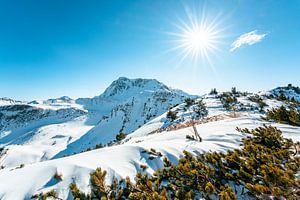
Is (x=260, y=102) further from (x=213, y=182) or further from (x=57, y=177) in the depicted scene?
(x=57, y=177)

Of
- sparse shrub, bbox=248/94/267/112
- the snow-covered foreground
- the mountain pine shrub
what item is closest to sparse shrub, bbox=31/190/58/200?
the snow-covered foreground

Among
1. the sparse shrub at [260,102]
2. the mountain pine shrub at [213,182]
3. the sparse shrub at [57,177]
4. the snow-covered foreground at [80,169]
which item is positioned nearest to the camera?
the mountain pine shrub at [213,182]

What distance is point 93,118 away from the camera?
7549 inches

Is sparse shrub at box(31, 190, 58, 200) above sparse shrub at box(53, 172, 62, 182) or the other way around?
the other way around

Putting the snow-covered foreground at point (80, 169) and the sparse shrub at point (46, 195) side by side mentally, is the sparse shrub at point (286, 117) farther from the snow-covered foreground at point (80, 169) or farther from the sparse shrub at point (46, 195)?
the sparse shrub at point (46, 195)

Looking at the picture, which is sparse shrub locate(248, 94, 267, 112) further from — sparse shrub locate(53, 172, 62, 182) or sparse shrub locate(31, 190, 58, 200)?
sparse shrub locate(31, 190, 58, 200)

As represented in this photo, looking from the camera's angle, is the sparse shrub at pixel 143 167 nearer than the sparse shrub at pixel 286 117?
Yes

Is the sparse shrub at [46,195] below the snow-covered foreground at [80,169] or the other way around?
below

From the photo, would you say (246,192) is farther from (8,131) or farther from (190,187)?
(8,131)

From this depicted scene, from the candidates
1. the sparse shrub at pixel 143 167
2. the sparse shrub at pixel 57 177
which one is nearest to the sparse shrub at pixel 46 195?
the sparse shrub at pixel 57 177

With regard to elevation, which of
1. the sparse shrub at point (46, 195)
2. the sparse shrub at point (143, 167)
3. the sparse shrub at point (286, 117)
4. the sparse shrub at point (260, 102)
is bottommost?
the sparse shrub at point (46, 195)

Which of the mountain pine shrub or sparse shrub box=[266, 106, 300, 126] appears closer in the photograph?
the mountain pine shrub

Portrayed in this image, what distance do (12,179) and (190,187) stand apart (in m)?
4.79

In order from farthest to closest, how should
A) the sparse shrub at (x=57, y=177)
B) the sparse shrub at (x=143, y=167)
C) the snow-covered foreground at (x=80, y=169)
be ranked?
the sparse shrub at (x=143, y=167), the sparse shrub at (x=57, y=177), the snow-covered foreground at (x=80, y=169)
